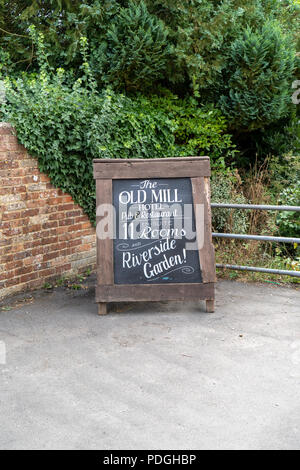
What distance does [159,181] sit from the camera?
4633mm

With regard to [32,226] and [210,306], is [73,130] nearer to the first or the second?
[32,226]

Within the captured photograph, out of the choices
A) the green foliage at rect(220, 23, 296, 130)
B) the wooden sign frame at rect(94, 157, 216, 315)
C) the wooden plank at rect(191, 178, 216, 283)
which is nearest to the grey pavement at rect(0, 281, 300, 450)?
the wooden sign frame at rect(94, 157, 216, 315)

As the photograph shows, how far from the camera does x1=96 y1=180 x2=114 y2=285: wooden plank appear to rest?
4.48m

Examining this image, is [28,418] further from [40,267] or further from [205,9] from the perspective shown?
[205,9]

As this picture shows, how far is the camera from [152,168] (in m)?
4.59

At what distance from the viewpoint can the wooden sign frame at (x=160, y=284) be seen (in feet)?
14.7

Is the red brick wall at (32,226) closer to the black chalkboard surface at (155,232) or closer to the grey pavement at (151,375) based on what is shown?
the grey pavement at (151,375)

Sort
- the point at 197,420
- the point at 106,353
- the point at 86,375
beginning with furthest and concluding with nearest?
the point at 106,353, the point at 86,375, the point at 197,420

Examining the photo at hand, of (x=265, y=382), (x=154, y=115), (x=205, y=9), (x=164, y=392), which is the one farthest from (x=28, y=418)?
(x=205, y=9)

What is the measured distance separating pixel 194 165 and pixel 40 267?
201 centimetres

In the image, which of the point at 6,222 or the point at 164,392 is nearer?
the point at 164,392

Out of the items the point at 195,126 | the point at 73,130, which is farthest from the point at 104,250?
the point at 195,126

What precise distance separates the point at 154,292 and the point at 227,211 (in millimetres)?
2932

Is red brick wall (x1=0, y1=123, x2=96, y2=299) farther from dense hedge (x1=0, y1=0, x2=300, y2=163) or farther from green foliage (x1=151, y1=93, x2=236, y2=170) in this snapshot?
green foliage (x1=151, y1=93, x2=236, y2=170)
